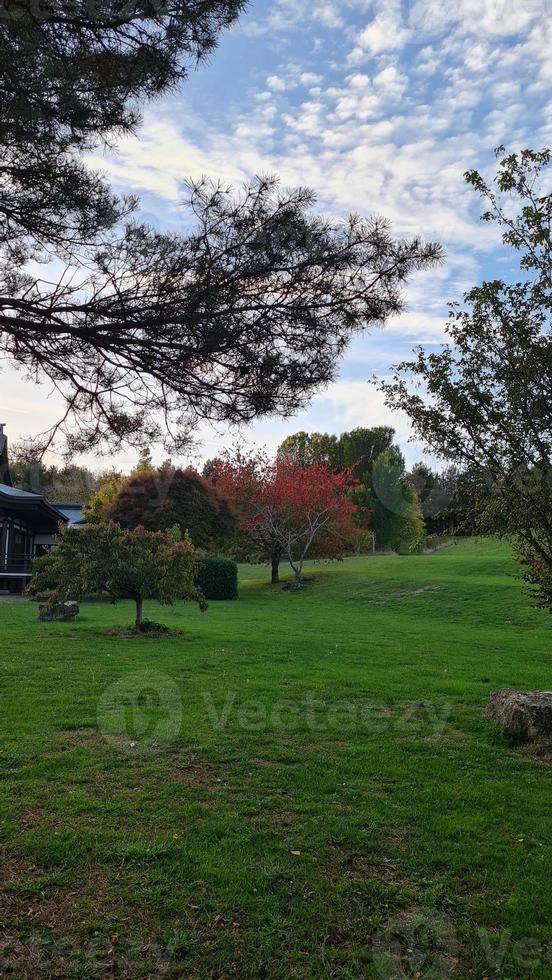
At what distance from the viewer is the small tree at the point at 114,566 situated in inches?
477

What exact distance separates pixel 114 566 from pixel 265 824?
8.52 metres

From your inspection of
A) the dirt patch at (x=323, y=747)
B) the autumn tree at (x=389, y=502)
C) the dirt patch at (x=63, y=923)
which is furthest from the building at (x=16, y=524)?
the autumn tree at (x=389, y=502)

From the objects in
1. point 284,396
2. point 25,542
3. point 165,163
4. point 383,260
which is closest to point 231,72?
point 165,163

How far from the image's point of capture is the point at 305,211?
13.8ft

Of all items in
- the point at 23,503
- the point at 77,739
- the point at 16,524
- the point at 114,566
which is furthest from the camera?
the point at 16,524

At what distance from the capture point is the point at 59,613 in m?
14.9

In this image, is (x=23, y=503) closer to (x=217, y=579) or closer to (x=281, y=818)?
(x=217, y=579)

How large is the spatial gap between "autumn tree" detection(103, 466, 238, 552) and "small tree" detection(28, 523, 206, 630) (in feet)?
43.2

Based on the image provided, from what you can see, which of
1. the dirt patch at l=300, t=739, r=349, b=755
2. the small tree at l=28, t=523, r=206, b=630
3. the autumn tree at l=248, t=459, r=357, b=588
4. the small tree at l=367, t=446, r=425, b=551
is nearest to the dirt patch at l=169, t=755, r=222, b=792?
the dirt patch at l=300, t=739, r=349, b=755

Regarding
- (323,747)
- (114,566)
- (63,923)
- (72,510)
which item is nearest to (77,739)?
(323,747)

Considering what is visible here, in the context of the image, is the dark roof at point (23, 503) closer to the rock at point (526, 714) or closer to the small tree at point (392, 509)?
the rock at point (526, 714)

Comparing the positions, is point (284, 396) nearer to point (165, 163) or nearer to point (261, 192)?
point (261, 192)

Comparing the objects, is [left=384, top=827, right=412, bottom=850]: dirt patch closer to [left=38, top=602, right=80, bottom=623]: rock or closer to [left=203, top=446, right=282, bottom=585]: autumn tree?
[left=38, top=602, right=80, bottom=623]: rock

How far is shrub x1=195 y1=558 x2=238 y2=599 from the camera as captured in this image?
2431cm
